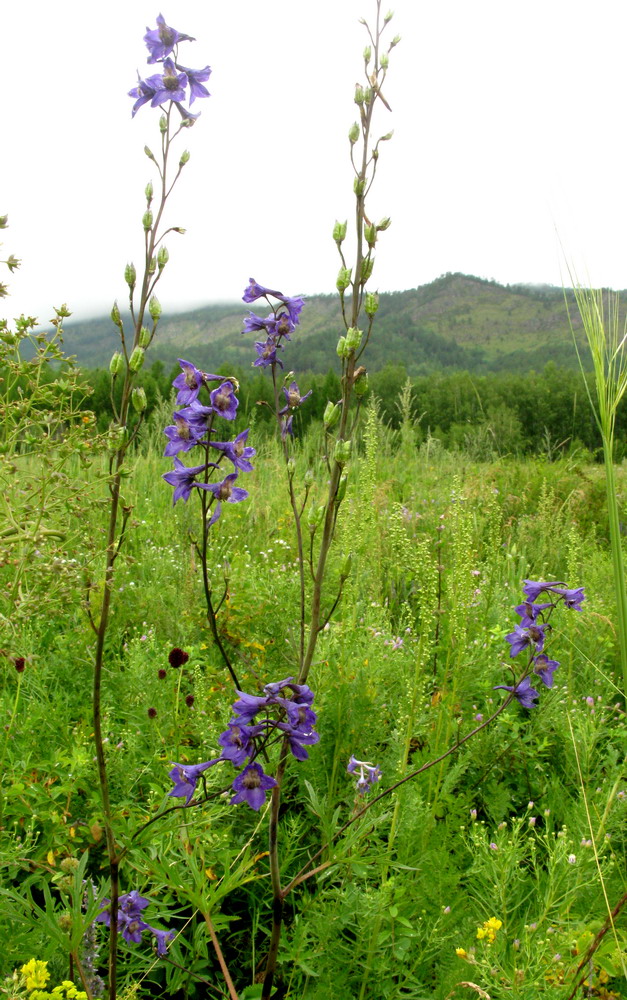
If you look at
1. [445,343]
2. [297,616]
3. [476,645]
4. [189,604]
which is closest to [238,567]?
[189,604]

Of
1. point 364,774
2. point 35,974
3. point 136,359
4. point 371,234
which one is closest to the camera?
point 35,974

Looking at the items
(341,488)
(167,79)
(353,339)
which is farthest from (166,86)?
(341,488)

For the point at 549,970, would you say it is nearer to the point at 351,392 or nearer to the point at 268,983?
the point at 268,983

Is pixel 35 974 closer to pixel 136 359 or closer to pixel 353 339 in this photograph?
pixel 136 359

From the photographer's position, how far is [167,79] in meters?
1.49

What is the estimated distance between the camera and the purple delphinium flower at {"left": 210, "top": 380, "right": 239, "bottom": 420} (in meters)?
1.49

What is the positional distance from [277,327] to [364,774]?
1316mm

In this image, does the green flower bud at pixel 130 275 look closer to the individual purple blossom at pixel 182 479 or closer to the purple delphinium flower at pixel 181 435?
the purple delphinium flower at pixel 181 435

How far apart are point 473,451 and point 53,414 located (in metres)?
8.21

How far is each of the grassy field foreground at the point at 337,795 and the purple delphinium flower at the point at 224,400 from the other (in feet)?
1.14

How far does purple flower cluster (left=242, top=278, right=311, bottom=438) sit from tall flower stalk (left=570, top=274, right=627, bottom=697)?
0.72m

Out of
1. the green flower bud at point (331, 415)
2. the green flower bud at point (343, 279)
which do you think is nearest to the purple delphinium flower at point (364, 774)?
the green flower bud at point (331, 415)

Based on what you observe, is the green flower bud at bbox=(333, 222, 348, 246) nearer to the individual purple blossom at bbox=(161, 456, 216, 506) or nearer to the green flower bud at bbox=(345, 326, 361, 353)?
the green flower bud at bbox=(345, 326, 361, 353)

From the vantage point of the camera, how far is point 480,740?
8.16 feet
